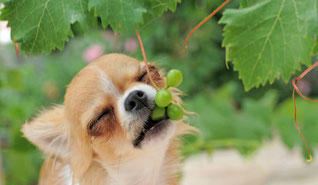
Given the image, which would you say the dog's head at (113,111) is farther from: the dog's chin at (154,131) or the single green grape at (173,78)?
the single green grape at (173,78)

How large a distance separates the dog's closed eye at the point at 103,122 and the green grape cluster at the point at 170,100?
0.16m

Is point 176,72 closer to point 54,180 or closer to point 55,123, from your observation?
point 55,123

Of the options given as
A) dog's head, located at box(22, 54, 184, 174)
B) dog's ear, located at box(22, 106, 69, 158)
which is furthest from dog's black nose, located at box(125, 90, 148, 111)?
dog's ear, located at box(22, 106, 69, 158)

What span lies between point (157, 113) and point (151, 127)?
8cm

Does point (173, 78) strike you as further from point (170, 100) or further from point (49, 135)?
point (49, 135)

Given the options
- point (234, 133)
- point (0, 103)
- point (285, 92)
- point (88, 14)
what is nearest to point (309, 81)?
point (285, 92)

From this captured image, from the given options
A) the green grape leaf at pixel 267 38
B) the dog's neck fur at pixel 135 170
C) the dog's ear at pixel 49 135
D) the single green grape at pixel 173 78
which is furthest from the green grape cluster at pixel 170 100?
the dog's ear at pixel 49 135

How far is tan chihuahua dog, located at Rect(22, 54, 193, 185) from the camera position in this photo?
3.00ft

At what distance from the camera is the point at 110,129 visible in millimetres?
959

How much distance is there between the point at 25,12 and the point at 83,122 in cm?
40

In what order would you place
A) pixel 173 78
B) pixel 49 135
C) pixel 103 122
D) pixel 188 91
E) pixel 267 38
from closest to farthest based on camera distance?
pixel 267 38, pixel 173 78, pixel 103 122, pixel 49 135, pixel 188 91

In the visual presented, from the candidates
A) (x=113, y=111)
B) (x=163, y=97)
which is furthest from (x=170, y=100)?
(x=113, y=111)

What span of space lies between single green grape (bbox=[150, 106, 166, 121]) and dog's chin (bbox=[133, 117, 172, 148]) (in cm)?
3

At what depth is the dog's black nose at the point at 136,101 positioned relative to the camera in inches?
33.9
